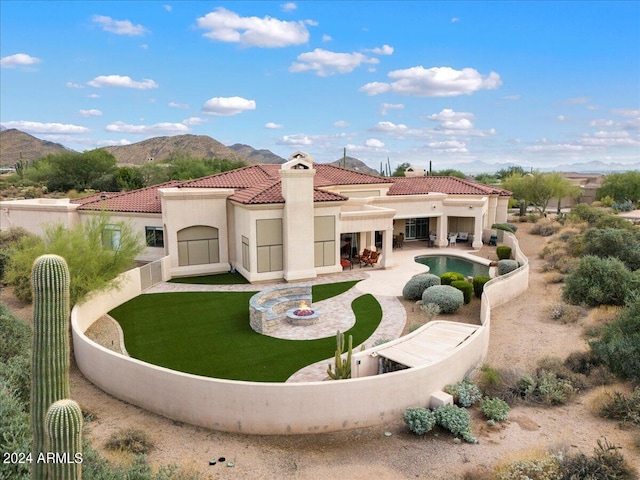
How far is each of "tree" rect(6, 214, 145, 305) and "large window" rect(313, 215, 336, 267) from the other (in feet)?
32.1

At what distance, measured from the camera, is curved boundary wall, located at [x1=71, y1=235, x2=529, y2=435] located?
37.2ft

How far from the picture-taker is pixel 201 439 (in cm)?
1134

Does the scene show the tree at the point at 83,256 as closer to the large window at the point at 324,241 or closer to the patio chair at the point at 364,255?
the large window at the point at 324,241

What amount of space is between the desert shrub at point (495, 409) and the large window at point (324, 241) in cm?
1514

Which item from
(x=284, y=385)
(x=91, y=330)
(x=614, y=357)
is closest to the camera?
(x=284, y=385)

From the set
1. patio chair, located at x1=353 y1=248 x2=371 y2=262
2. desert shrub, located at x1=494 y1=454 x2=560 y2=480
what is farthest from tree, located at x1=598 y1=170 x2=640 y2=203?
desert shrub, located at x1=494 y1=454 x2=560 y2=480

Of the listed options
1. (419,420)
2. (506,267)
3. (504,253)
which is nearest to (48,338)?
(419,420)

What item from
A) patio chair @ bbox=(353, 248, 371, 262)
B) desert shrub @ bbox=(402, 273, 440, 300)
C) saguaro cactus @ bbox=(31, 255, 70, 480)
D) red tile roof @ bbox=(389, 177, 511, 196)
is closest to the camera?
saguaro cactus @ bbox=(31, 255, 70, 480)

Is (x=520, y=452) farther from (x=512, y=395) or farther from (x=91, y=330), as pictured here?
(x=91, y=330)

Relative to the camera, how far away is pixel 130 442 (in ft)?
35.3

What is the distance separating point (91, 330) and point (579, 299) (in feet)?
70.2

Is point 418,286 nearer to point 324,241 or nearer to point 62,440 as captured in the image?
point 324,241

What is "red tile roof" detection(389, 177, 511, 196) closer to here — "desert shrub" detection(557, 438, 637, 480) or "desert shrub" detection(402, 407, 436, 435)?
"desert shrub" detection(402, 407, 436, 435)

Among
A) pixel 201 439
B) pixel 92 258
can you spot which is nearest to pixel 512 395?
pixel 201 439
